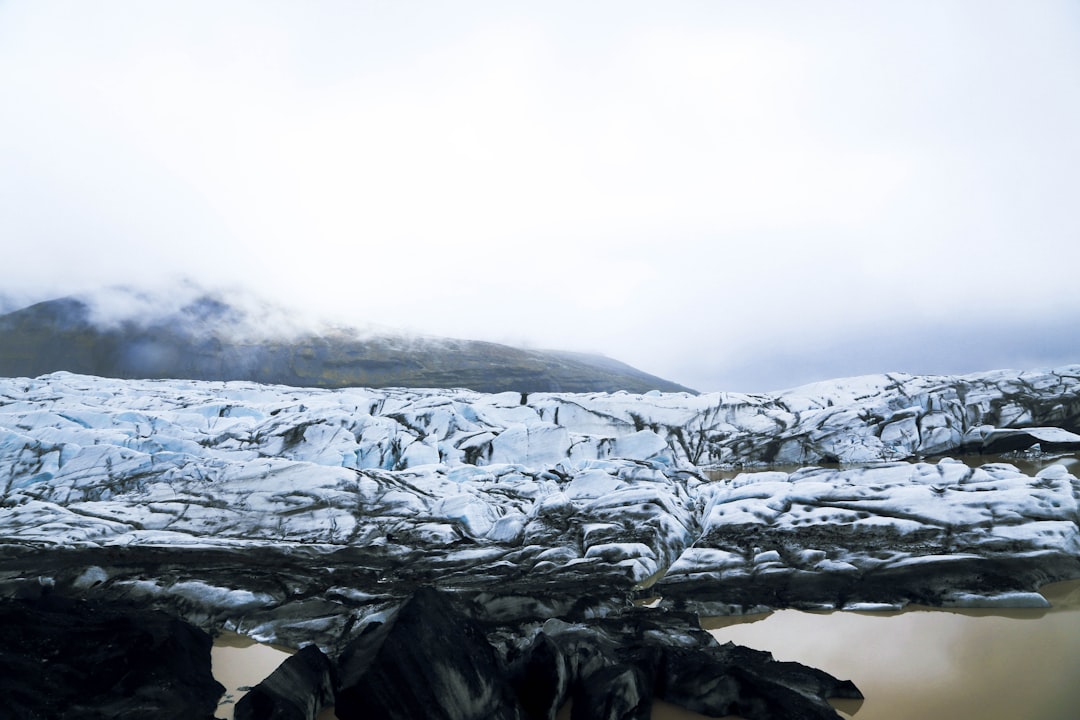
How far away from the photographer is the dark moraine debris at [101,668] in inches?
158

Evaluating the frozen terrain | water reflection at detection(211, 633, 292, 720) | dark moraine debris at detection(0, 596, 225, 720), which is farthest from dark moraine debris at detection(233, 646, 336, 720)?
the frozen terrain

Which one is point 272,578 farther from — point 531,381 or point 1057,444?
point 531,381

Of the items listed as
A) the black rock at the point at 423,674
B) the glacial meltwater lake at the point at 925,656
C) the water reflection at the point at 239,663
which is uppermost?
the black rock at the point at 423,674

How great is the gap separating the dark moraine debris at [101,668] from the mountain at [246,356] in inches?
2578

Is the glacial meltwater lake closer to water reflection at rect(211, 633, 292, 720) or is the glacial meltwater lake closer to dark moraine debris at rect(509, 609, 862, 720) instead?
water reflection at rect(211, 633, 292, 720)

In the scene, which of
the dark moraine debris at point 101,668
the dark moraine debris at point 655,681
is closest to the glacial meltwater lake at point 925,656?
the dark moraine debris at point 655,681

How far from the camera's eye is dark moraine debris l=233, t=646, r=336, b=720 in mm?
4281

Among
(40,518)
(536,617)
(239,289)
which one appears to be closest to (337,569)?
(536,617)

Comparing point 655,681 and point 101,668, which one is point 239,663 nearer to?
point 101,668

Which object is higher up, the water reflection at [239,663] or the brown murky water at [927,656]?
the brown murky water at [927,656]

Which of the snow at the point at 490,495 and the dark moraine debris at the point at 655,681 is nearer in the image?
the dark moraine debris at the point at 655,681

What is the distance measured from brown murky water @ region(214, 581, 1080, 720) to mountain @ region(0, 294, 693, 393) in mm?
64144

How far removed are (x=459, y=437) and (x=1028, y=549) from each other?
651 inches

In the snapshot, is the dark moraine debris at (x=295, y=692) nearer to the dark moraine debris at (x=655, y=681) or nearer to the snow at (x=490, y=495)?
the dark moraine debris at (x=655, y=681)
